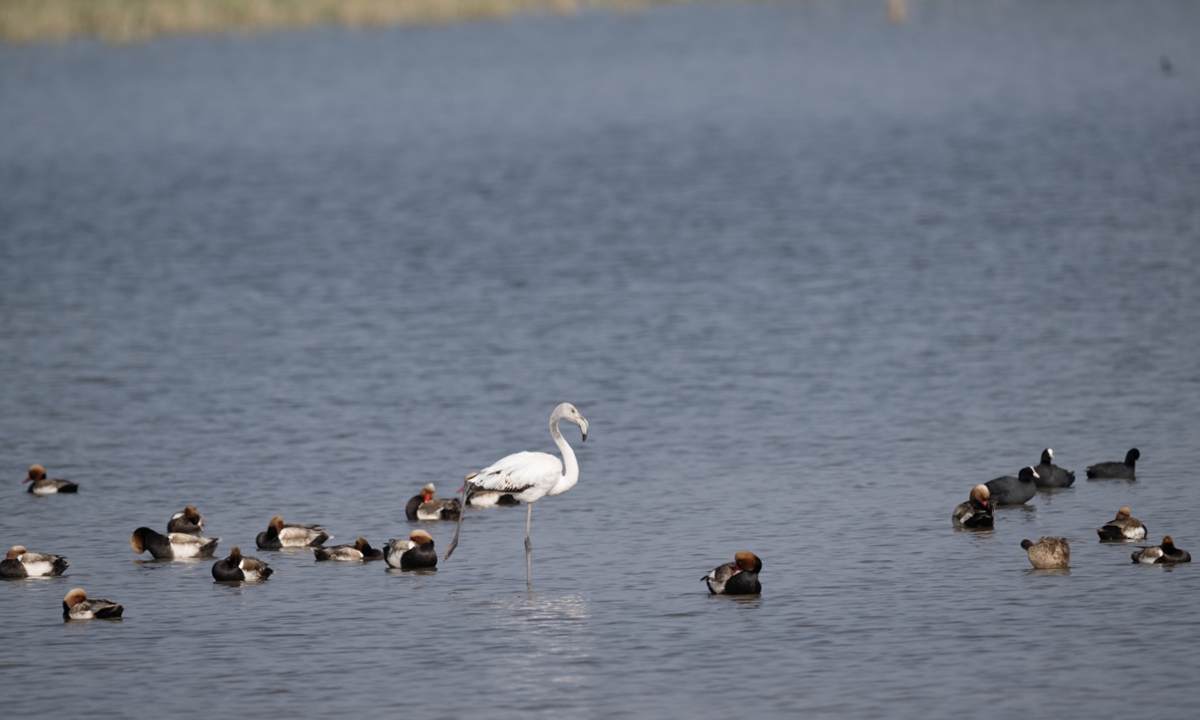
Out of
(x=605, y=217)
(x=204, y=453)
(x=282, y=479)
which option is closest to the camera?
(x=282, y=479)

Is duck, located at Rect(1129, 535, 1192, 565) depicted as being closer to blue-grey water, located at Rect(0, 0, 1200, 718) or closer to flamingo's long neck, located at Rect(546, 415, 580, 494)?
blue-grey water, located at Rect(0, 0, 1200, 718)

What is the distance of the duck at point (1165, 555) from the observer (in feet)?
50.3

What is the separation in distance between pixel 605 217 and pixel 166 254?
11043mm

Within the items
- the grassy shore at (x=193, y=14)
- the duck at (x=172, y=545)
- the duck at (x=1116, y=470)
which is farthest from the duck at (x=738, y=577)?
the grassy shore at (x=193, y=14)

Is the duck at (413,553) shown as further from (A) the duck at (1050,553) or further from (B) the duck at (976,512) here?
(A) the duck at (1050,553)

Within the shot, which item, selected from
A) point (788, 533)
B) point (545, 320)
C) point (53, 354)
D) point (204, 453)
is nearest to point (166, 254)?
point (53, 354)

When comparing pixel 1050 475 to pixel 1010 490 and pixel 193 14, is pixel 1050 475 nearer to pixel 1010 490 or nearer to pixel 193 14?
pixel 1010 490

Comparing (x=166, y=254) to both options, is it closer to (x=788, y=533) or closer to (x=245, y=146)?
(x=245, y=146)

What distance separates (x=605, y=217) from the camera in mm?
42219

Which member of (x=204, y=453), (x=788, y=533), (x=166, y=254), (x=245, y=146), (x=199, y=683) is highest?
(x=245, y=146)

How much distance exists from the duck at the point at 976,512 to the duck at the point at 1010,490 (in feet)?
2.37

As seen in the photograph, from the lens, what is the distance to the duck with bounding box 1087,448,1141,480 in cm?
1850

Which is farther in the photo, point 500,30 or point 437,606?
point 500,30

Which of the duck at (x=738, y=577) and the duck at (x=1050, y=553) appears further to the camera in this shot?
the duck at (x=1050, y=553)
